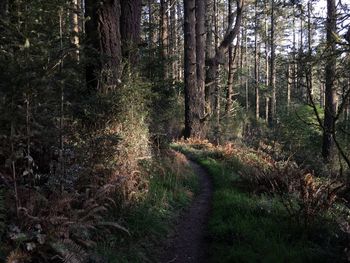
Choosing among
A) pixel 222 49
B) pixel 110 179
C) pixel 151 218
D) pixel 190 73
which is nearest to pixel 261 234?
pixel 151 218

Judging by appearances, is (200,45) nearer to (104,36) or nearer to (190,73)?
(190,73)

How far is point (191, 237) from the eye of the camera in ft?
19.7

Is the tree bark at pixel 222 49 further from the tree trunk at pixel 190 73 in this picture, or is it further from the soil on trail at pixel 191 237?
the soil on trail at pixel 191 237

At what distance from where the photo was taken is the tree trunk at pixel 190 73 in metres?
17.0

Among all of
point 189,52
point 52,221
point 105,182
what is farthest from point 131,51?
point 189,52

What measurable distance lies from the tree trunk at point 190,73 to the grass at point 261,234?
984 centimetres

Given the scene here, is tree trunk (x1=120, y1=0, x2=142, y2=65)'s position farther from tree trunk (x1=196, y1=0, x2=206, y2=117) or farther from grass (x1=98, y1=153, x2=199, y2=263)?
tree trunk (x1=196, y1=0, x2=206, y2=117)

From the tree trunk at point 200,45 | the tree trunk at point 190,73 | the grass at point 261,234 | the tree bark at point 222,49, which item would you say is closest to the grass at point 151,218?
the grass at point 261,234

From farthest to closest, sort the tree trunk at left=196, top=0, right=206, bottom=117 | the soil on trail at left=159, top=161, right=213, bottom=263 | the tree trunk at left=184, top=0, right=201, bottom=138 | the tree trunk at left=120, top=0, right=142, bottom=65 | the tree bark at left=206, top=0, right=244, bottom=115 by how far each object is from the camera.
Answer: the tree bark at left=206, top=0, right=244, bottom=115 < the tree trunk at left=196, top=0, right=206, bottom=117 < the tree trunk at left=184, top=0, right=201, bottom=138 < the tree trunk at left=120, top=0, right=142, bottom=65 < the soil on trail at left=159, top=161, right=213, bottom=263

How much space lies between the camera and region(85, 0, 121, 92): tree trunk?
795 centimetres

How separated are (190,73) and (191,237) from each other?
11783mm

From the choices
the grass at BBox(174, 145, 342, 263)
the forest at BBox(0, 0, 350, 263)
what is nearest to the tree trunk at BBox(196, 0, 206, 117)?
the forest at BBox(0, 0, 350, 263)

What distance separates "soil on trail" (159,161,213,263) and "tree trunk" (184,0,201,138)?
9.27 m

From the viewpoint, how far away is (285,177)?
7.55 m
